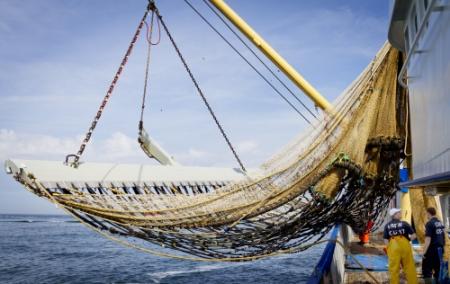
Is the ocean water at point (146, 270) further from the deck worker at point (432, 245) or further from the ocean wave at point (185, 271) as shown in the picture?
the deck worker at point (432, 245)

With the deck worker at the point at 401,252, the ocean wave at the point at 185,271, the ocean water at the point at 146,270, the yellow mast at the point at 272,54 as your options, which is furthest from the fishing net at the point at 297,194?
the ocean wave at the point at 185,271

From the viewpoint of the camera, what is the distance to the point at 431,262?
727 cm

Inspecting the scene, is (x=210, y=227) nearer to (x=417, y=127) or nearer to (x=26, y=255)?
(x=417, y=127)

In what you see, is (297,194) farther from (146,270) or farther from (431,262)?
(146,270)

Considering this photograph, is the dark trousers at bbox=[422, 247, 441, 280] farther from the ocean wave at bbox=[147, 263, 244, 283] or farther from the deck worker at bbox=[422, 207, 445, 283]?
the ocean wave at bbox=[147, 263, 244, 283]

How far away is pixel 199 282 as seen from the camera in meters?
21.2

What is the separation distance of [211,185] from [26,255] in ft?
106

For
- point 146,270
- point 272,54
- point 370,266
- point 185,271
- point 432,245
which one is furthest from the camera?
point 146,270

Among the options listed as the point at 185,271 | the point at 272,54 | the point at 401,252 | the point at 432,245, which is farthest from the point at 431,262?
the point at 185,271

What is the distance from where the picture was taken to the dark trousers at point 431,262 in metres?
7.11

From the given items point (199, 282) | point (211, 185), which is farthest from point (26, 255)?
point (211, 185)

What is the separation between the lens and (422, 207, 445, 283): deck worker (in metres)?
6.83

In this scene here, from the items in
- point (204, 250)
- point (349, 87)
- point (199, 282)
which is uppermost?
point (349, 87)

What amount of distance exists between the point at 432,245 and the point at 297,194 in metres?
2.42
